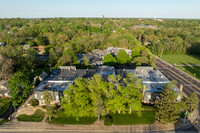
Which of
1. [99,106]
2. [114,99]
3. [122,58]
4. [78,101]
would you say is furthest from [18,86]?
[122,58]

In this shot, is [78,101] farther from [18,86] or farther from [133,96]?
[18,86]

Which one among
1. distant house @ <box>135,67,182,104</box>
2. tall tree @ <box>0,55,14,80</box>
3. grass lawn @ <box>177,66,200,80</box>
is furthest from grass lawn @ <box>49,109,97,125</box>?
grass lawn @ <box>177,66,200,80</box>

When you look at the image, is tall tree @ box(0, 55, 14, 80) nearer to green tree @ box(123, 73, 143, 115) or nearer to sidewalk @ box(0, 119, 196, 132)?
sidewalk @ box(0, 119, 196, 132)

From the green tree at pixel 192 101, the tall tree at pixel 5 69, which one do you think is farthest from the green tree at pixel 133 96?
the tall tree at pixel 5 69

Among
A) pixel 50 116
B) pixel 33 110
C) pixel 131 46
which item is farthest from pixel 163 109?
pixel 131 46

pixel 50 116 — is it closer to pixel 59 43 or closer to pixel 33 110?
pixel 33 110

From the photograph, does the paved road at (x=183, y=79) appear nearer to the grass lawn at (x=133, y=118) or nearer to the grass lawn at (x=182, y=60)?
the grass lawn at (x=182, y=60)
